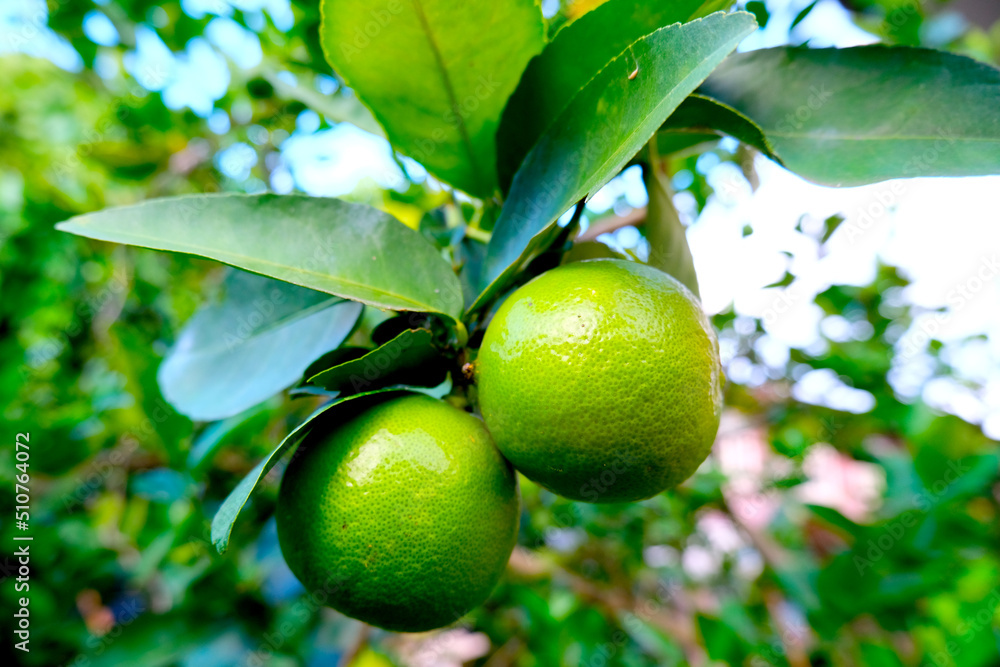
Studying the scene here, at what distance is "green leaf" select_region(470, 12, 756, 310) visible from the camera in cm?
36

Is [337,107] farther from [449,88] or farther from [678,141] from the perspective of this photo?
[678,141]

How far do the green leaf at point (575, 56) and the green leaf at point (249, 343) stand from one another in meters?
0.26

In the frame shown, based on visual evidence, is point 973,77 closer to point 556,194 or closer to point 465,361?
point 556,194

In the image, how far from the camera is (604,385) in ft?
1.46

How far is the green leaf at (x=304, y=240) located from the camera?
1.56 feet

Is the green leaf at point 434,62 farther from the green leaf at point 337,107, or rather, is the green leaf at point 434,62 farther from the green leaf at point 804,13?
the green leaf at point 804,13

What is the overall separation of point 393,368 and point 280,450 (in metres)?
0.12

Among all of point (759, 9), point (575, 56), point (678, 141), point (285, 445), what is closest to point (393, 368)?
point (285, 445)

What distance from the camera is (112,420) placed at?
4.01 ft

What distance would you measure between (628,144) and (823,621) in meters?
1.27

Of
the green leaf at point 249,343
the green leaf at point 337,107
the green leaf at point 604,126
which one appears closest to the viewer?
the green leaf at point 604,126

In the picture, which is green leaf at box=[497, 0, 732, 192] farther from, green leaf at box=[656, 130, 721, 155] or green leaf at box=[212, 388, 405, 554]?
green leaf at box=[212, 388, 405, 554]

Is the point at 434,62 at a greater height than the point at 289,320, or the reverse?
the point at 434,62

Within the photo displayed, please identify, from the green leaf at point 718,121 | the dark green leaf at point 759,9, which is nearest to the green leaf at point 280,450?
the green leaf at point 718,121
